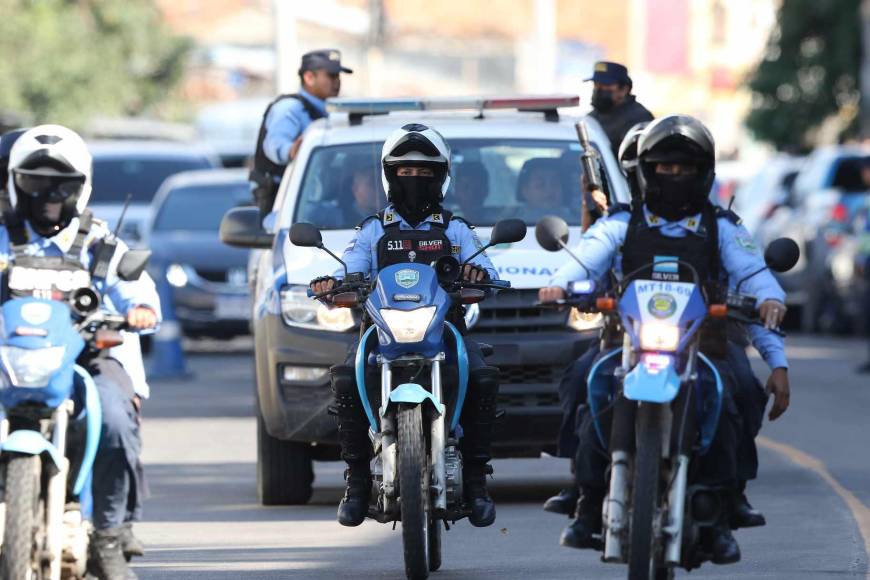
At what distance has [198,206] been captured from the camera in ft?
77.8

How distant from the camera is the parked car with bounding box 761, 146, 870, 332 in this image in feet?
84.9

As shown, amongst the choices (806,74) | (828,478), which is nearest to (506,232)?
(828,478)

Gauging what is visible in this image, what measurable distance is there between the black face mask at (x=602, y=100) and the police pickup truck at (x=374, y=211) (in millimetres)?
568

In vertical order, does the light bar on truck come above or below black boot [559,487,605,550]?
above

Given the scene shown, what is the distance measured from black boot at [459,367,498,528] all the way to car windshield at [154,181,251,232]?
14.4 metres

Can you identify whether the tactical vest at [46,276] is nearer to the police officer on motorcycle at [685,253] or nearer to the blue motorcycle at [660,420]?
the police officer on motorcycle at [685,253]

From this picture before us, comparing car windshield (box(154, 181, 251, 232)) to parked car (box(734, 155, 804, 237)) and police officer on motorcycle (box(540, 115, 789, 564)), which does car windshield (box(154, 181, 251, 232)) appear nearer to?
parked car (box(734, 155, 804, 237))

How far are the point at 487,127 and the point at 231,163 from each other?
925 inches

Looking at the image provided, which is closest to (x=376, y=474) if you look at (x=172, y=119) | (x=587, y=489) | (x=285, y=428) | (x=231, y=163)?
(x=587, y=489)

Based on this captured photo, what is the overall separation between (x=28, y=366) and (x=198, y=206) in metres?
16.4

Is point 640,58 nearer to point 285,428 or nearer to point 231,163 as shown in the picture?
point 231,163

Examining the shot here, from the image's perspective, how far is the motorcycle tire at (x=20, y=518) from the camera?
7.24 meters

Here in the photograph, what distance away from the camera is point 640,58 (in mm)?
91375

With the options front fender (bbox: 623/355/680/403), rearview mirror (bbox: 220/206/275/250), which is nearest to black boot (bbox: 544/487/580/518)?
front fender (bbox: 623/355/680/403)
